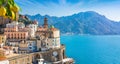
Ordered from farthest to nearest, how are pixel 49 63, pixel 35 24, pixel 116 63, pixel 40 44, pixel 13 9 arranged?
pixel 116 63
pixel 35 24
pixel 40 44
pixel 49 63
pixel 13 9

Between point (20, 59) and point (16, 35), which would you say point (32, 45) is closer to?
point (16, 35)

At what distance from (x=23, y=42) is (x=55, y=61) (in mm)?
5274

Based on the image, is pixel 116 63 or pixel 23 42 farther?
pixel 116 63

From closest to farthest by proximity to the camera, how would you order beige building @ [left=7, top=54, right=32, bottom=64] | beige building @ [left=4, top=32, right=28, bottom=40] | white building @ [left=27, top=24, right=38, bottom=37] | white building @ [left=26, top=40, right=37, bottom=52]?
beige building @ [left=7, top=54, right=32, bottom=64] < white building @ [left=26, top=40, right=37, bottom=52] < beige building @ [left=4, top=32, right=28, bottom=40] < white building @ [left=27, top=24, right=38, bottom=37]

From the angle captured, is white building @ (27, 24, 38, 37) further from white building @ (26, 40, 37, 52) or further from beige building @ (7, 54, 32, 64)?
beige building @ (7, 54, 32, 64)

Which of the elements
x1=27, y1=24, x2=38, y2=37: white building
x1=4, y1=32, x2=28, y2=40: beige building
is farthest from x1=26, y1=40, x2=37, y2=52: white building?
x1=27, y1=24, x2=38, y2=37: white building

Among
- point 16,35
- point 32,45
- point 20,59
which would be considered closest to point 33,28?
point 16,35

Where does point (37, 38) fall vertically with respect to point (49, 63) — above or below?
above

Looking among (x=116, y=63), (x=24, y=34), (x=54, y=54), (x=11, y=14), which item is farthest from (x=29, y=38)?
(x=11, y=14)

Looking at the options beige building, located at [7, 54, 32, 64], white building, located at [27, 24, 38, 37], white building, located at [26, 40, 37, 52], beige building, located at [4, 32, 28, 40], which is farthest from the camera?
white building, located at [27, 24, 38, 37]

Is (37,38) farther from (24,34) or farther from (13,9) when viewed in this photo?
(13,9)

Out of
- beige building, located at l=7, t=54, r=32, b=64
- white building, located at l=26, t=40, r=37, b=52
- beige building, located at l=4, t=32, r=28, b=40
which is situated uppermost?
beige building, located at l=4, t=32, r=28, b=40

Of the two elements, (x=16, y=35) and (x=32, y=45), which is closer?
(x=32, y=45)

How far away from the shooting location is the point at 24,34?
160 feet
